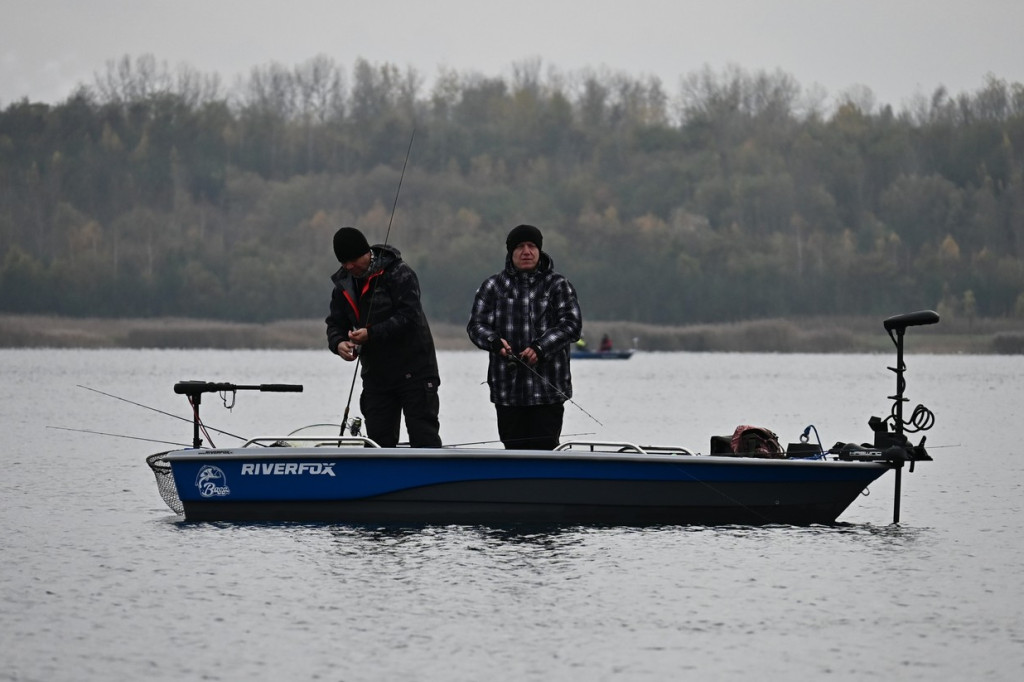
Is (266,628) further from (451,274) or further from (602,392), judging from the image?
(451,274)

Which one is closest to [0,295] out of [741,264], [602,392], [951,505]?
[741,264]

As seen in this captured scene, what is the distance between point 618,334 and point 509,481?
93.0m

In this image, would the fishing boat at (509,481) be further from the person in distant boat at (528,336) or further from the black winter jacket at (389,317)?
the black winter jacket at (389,317)

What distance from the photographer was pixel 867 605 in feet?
28.2

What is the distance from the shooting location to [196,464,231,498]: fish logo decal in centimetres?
1036

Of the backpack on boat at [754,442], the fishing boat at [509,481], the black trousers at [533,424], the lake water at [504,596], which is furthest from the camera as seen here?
the backpack on boat at [754,442]

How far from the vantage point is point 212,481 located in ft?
34.1

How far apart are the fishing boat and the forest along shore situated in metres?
89.0

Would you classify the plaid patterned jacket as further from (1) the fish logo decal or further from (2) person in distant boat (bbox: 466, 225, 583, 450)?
(1) the fish logo decal

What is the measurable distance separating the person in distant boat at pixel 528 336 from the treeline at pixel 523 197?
308 ft

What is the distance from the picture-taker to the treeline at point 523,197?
357 ft

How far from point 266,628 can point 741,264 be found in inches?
4044

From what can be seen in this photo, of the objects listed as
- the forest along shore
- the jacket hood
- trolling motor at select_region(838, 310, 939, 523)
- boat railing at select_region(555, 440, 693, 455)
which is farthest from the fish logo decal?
the forest along shore

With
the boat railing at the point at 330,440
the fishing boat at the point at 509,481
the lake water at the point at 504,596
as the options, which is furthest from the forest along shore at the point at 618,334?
the fishing boat at the point at 509,481
